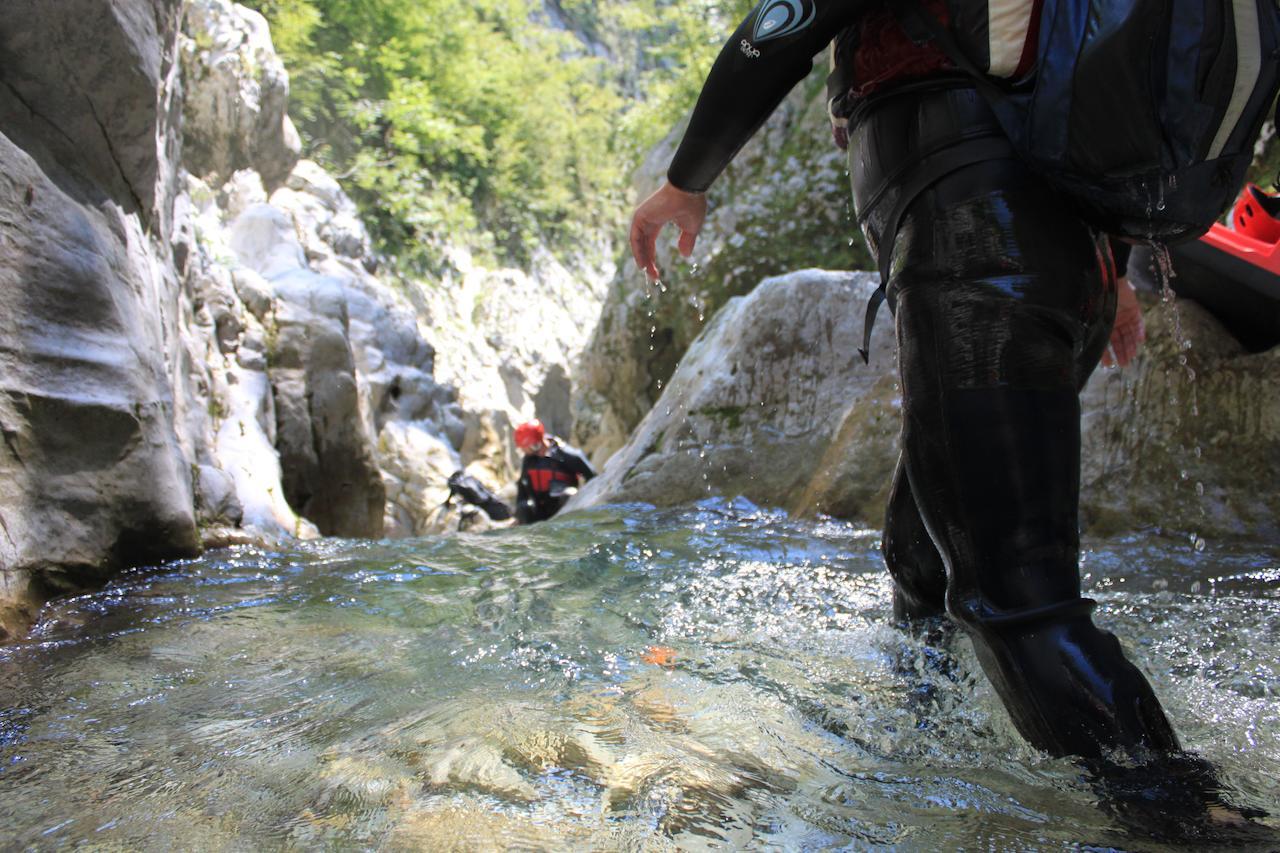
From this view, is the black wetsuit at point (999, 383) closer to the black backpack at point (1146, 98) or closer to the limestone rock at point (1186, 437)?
the black backpack at point (1146, 98)

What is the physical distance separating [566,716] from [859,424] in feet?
9.71

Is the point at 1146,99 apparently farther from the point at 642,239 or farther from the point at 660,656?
the point at 660,656

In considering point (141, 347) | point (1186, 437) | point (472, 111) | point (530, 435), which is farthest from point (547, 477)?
point (472, 111)

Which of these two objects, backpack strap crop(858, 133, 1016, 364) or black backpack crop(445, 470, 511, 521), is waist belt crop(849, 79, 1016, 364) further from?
black backpack crop(445, 470, 511, 521)

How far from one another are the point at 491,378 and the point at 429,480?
6.59 meters

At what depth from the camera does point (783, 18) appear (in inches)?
53.7

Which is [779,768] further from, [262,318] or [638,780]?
[262,318]

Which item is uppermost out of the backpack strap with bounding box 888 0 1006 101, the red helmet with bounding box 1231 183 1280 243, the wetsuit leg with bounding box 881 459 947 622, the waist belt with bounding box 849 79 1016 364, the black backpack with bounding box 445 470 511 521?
the red helmet with bounding box 1231 183 1280 243

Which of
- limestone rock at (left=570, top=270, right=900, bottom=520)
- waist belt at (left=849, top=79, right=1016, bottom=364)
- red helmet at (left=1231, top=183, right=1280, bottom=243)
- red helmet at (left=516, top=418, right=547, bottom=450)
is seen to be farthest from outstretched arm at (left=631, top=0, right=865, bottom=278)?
red helmet at (left=516, top=418, right=547, bottom=450)

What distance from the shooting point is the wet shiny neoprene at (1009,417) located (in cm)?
119

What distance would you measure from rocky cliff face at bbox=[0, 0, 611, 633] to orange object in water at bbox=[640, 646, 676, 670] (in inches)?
56.9

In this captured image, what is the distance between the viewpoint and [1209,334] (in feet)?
10.4

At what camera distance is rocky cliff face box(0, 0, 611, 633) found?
2.31 m

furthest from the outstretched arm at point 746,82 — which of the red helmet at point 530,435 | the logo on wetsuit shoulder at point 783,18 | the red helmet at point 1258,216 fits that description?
the red helmet at point 530,435
